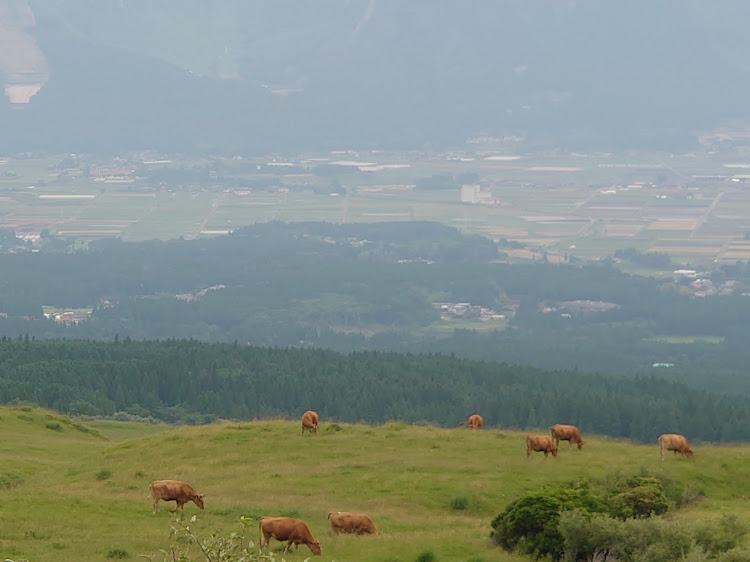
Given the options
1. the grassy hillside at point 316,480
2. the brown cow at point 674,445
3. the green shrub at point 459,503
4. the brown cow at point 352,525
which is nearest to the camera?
the grassy hillside at point 316,480

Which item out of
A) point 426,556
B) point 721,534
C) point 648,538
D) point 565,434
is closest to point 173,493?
point 426,556

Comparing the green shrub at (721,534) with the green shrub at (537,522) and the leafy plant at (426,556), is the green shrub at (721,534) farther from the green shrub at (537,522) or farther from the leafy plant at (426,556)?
the leafy plant at (426,556)

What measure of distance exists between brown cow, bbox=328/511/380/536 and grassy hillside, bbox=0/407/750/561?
38cm

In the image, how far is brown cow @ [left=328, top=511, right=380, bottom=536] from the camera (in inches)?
1246

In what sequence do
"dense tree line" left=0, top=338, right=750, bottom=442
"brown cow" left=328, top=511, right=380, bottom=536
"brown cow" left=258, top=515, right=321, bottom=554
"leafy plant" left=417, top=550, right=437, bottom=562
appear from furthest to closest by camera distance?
1. "dense tree line" left=0, top=338, right=750, bottom=442
2. "brown cow" left=328, top=511, right=380, bottom=536
3. "leafy plant" left=417, top=550, right=437, bottom=562
4. "brown cow" left=258, top=515, right=321, bottom=554

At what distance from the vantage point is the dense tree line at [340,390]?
94.9m

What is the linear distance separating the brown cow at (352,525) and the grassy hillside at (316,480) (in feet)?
1.26

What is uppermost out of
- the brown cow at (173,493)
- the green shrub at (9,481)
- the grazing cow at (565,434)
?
the grazing cow at (565,434)

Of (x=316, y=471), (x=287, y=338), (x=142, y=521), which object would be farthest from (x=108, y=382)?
(x=287, y=338)

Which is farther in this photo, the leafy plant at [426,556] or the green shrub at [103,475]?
the green shrub at [103,475]

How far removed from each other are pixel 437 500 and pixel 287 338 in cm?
15449

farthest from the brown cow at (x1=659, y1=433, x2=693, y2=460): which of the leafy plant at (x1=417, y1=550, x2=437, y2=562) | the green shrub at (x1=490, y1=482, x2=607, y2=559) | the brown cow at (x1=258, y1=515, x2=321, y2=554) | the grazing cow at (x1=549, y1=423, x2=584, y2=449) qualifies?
the brown cow at (x1=258, y1=515, x2=321, y2=554)

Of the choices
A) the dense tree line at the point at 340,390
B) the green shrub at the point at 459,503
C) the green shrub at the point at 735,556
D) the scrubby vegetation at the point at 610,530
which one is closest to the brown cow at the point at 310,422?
the green shrub at the point at 459,503

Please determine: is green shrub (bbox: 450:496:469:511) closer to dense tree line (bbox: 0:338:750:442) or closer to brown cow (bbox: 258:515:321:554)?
brown cow (bbox: 258:515:321:554)
